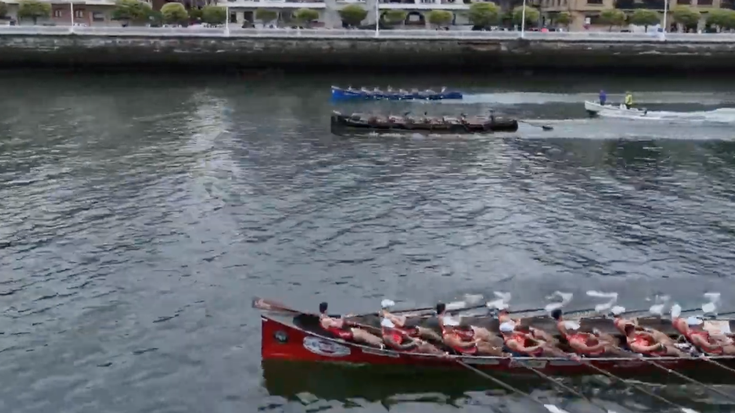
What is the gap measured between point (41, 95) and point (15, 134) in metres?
20.4

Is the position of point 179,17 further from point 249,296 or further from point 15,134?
point 249,296

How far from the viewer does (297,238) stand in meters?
38.1

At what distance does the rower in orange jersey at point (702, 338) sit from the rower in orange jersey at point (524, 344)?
169 inches

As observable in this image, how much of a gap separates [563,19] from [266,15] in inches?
1665

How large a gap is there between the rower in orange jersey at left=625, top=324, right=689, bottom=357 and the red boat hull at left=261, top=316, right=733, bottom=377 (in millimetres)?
215

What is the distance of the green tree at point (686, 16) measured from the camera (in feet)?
364

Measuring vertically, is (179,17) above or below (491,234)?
above

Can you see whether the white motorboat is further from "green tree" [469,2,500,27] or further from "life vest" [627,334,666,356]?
"green tree" [469,2,500,27]

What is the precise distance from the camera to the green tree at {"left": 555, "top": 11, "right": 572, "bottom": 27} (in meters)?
118

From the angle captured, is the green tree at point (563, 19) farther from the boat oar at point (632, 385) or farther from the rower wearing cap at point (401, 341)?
the rower wearing cap at point (401, 341)

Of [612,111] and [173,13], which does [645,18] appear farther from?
[173,13]

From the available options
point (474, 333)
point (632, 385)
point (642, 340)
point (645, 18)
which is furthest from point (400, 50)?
point (632, 385)

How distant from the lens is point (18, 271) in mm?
33844

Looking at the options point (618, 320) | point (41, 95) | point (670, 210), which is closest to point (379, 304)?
point (618, 320)
